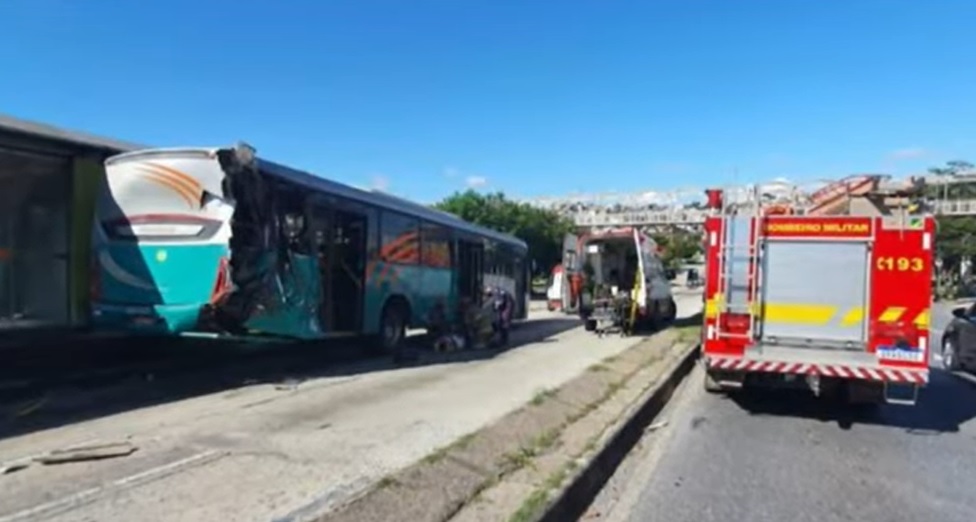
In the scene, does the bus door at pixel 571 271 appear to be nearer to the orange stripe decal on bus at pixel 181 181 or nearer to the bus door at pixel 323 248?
the bus door at pixel 323 248

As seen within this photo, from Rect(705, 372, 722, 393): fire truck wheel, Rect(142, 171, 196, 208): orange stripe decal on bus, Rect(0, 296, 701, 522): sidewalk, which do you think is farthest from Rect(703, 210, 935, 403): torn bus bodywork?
Rect(142, 171, 196, 208): orange stripe decal on bus

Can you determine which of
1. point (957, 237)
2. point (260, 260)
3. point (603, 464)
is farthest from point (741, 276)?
point (957, 237)

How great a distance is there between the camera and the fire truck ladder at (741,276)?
34.2 ft

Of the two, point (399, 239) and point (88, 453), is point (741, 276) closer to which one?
point (399, 239)

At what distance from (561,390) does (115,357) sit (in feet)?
22.9

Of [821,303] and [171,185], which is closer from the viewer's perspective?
[821,303]

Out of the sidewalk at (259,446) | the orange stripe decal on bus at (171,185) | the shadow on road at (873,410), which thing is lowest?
the shadow on road at (873,410)

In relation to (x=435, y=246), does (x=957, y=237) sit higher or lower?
higher

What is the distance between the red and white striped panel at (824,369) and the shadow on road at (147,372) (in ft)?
19.4

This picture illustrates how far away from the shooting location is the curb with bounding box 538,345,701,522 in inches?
230

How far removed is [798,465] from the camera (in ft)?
25.2

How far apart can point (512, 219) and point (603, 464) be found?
5703 cm

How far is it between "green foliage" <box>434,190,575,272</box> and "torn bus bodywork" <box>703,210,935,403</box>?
51.1 m

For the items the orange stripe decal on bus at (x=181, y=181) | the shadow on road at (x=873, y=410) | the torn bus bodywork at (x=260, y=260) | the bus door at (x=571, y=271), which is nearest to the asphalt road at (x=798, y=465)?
the shadow on road at (x=873, y=410)
